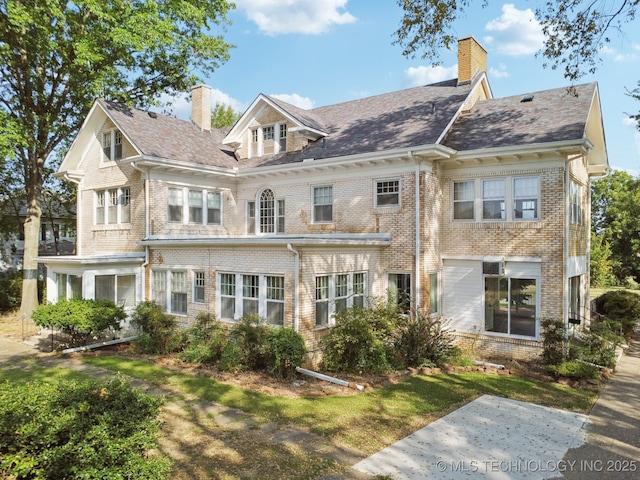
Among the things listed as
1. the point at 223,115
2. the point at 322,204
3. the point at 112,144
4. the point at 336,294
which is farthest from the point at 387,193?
the point at 223,115

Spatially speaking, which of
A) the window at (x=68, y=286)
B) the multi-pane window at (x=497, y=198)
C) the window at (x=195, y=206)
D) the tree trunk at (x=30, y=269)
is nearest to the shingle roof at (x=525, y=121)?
the multi-pane window at (x=497, y=198)

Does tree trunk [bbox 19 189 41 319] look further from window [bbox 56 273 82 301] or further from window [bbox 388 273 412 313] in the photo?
window [bbox 388 273 412 313]

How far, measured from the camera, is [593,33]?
34.1ft

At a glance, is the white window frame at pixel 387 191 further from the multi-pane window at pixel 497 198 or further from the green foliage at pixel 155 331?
the green foliage at pixel 155 331

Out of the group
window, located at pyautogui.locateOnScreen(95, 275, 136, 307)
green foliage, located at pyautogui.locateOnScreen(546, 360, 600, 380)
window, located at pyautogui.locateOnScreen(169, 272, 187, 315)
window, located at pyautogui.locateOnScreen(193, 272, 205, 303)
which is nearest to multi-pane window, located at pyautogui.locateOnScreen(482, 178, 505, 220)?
green foliage, located at pyautogui.locateOnScreen(546, 360, 600, 380)

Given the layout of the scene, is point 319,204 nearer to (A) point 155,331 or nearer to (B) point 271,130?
(B) point 271,130

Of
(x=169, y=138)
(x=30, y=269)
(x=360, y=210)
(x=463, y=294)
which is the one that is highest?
(x=169, y=138)

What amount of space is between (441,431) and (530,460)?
5.33 ft

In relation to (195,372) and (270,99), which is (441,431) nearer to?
(195,372)

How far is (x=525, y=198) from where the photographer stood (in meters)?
14.4

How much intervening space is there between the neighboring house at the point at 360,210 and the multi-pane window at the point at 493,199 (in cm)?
4

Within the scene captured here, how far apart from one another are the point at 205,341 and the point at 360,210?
712 centimetres

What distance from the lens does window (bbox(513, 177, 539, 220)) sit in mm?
14273

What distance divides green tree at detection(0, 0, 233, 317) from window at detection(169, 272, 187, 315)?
7959 mm
